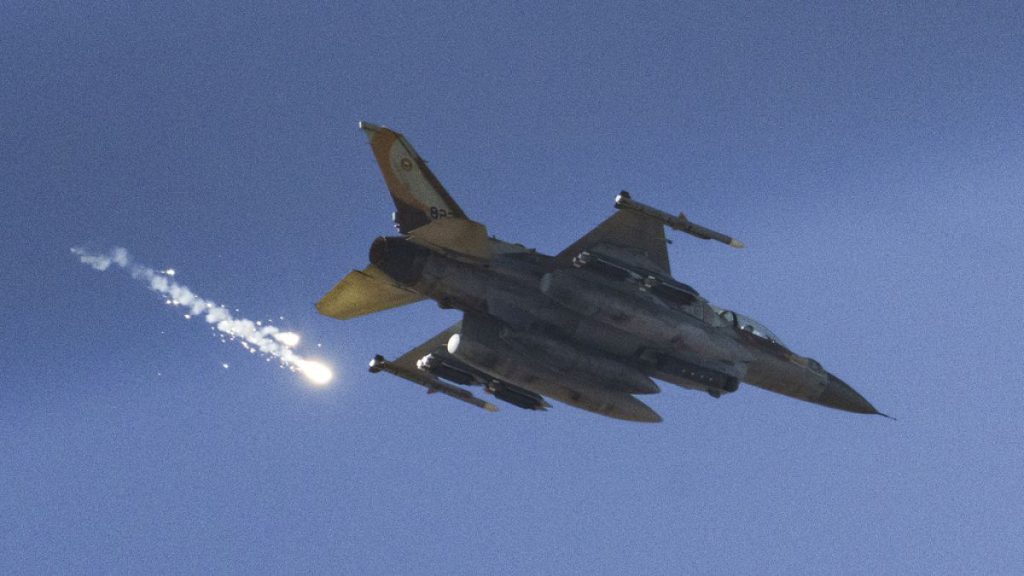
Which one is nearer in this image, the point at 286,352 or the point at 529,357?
the point at 529,357

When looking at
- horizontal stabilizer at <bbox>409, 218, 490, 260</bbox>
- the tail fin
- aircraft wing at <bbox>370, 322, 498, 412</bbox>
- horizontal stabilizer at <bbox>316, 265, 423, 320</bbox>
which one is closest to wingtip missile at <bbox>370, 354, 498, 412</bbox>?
aircraft wing at <bbox>370, 322, 498, 412</bbox>

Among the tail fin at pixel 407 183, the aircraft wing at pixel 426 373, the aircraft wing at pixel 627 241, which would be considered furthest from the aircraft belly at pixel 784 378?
the tail fin at pixel 407 183

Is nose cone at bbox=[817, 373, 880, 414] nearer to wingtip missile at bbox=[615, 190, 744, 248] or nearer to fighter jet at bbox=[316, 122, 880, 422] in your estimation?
fighter jet at bbox=[316, 122, 880, 422]

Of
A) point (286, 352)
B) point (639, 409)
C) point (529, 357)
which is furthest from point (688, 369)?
point (286, 352)

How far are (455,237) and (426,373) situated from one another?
7819mm

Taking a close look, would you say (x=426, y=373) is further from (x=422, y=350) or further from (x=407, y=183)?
(x=407, y=183)

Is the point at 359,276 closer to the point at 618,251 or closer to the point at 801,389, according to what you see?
the point at 618,251

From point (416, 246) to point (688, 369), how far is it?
339 inches

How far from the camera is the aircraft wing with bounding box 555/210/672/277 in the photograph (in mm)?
29578

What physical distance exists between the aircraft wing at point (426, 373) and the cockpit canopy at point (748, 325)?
769 cm

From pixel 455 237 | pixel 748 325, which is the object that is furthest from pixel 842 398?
pixel 455 237

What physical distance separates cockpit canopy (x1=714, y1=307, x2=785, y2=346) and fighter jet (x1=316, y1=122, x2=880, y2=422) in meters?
0.07

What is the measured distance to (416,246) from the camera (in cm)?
2941

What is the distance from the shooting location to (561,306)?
1211 inches
